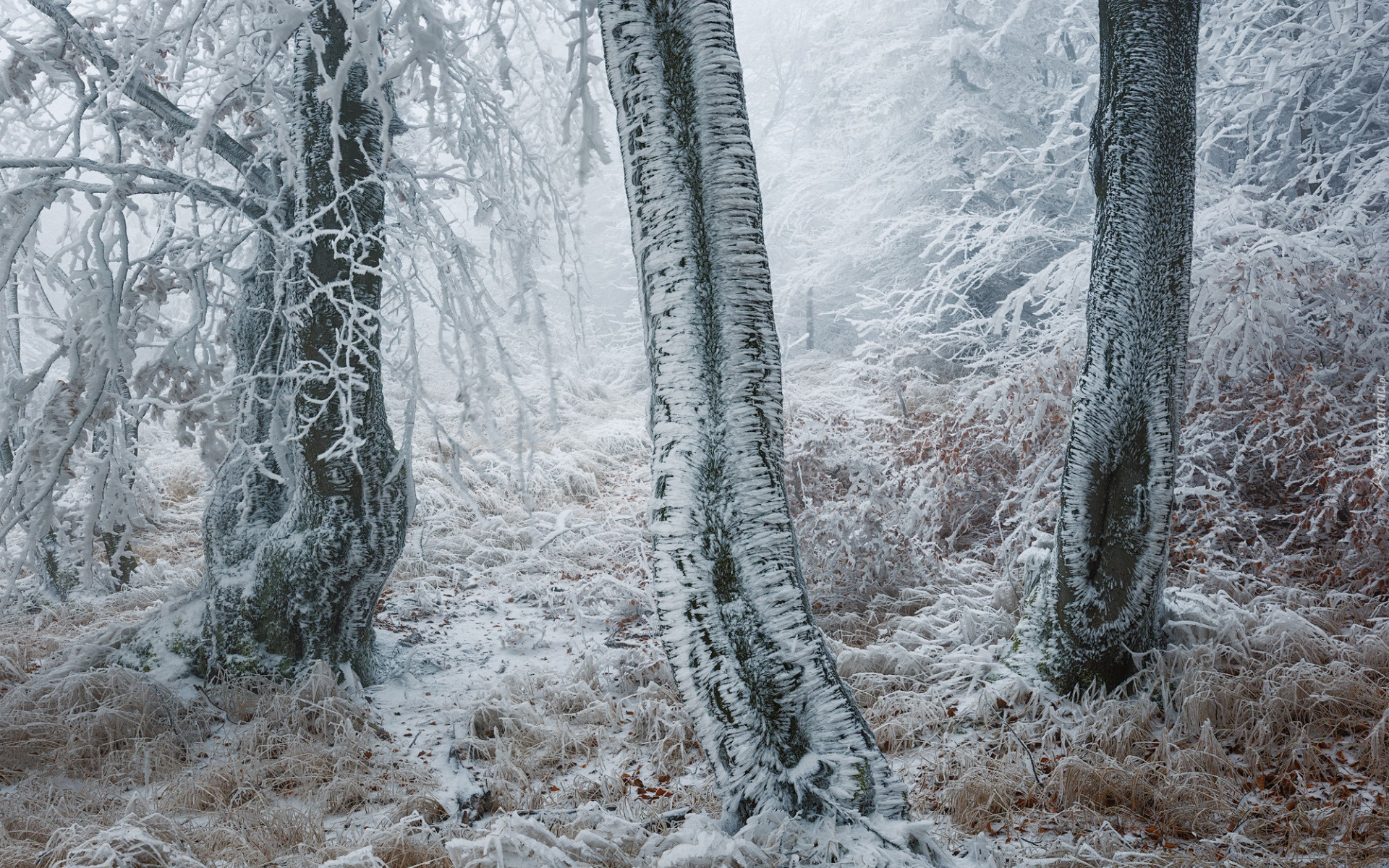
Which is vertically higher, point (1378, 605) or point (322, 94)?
point (322, 94)

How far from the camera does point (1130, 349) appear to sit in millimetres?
3648

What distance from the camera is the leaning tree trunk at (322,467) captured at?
15.0 feet

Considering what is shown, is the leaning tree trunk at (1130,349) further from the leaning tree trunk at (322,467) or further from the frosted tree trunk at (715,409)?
the leaning tree trunk at (322,467)

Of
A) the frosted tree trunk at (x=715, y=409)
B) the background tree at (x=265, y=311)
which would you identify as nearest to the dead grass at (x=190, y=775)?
the background tree at (x=265, y=311)

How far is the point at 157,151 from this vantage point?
5875mm

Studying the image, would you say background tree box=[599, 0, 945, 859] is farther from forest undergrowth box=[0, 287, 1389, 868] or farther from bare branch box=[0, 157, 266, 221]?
bare branch box=[0, 157, 266, 221]

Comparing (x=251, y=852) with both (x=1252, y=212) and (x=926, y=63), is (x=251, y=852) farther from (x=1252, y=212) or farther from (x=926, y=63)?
(x=926, y=63)

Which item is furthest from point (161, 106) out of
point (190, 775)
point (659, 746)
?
point (659, 746)

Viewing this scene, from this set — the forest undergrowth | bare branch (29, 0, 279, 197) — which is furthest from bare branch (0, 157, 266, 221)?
the forest undergrowth

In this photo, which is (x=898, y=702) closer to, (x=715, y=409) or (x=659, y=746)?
(x=659, y=746)

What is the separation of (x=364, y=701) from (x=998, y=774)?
3.59m

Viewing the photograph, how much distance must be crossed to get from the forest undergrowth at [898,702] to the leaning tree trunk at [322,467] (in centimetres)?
34

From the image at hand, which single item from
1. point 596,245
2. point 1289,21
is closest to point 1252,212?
point 1289,21

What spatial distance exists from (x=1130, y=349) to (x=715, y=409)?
2.22 m
